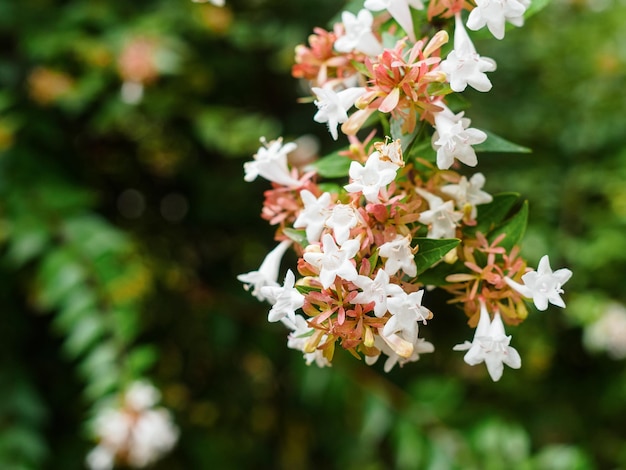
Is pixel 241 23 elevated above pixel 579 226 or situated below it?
above

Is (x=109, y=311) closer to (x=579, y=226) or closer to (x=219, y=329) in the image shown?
(x=219, y=329)

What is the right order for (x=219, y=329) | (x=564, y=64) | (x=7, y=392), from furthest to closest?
(x=564, y=64), (x=219, y=329), (x=7, y=392)

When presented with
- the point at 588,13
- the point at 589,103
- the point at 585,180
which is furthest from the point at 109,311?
the point at 588,13

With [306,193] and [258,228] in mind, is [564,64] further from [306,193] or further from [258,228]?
[306,193]

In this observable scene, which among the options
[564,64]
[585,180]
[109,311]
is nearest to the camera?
[109,311]

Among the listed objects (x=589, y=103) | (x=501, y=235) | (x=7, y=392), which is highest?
(x=501, y=235)

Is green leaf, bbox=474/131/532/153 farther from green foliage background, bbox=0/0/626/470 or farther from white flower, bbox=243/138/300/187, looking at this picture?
green foliage background, bbox=0/0/626/470

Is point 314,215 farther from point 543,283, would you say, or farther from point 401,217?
point 543,283

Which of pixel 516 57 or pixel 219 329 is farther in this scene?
pixel 516 57

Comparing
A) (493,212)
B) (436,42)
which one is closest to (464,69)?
(436,42)
